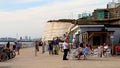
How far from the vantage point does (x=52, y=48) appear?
36781 millimetres

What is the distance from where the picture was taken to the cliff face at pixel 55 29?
86.2 m

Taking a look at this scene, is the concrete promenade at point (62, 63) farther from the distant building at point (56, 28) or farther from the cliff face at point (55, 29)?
the cliff face at point (55, 29)

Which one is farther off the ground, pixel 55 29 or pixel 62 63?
pixel 55 29

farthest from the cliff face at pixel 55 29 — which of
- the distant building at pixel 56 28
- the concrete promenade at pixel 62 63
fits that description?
the concrete promenade at pixel 62 63

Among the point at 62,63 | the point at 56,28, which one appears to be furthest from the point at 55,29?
the point at 62,63

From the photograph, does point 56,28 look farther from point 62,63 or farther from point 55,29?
point 62,63

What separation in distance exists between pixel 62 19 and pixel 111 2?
94.7 ft

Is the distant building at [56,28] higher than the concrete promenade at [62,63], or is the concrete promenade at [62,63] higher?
the distant building at [56,28]

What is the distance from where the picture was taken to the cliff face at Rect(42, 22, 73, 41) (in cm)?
8619

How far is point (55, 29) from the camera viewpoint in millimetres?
88125

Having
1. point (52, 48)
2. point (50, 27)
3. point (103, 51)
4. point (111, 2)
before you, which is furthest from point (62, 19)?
point (103, 51)

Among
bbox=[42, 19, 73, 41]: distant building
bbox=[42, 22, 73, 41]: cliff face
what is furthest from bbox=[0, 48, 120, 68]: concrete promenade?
bbox=[42, 22, 73, 41]: cliff face

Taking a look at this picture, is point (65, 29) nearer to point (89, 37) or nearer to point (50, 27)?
point (50, 27)

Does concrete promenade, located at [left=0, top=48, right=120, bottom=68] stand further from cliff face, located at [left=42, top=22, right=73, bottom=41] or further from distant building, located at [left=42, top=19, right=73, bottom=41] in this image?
cliff face, located at [left=42, top=22, right=73, bottom=41]
